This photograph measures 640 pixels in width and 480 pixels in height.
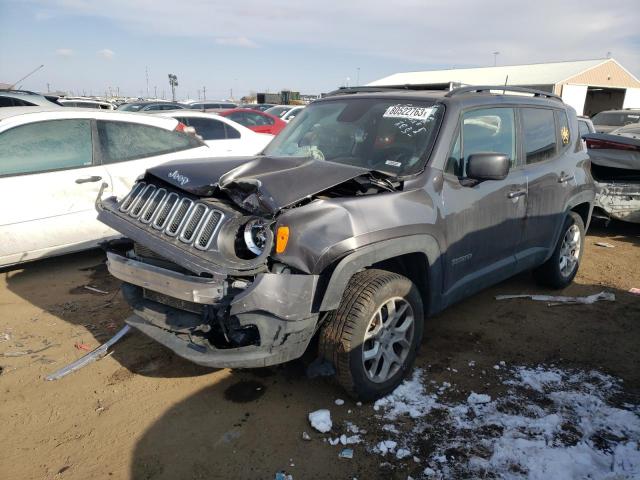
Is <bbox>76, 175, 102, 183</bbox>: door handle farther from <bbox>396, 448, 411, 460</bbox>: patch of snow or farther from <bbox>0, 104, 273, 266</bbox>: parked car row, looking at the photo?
<bbox>396, 448, 411, 460</bbox>: patch of snow

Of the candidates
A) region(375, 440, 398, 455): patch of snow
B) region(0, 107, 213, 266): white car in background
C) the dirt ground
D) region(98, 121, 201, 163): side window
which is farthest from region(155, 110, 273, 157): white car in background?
region(375, 440, 398, 455): patch of snow

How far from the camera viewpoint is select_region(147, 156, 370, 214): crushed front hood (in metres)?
2.58

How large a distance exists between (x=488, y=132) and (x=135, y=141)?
3.89 meters

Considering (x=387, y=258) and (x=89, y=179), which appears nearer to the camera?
(x=387, y=258)

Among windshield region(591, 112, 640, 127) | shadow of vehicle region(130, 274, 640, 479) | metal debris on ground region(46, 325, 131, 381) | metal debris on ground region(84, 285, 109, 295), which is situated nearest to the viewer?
shadow of vehicle region(130, 274, 640, 479)

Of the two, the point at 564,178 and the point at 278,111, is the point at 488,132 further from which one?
the point at 278,111

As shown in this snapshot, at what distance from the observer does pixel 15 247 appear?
177 inches

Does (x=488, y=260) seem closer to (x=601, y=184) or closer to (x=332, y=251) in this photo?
(x=332, y=251)

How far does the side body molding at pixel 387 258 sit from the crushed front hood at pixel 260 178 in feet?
1.42

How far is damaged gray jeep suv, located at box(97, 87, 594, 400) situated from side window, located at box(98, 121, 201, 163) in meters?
2.15

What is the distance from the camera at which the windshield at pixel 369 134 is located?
10.8 ft

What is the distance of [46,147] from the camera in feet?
15.7

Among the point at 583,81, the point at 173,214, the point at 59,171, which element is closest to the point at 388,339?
the point at 173,214

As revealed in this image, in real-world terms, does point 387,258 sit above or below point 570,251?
above
